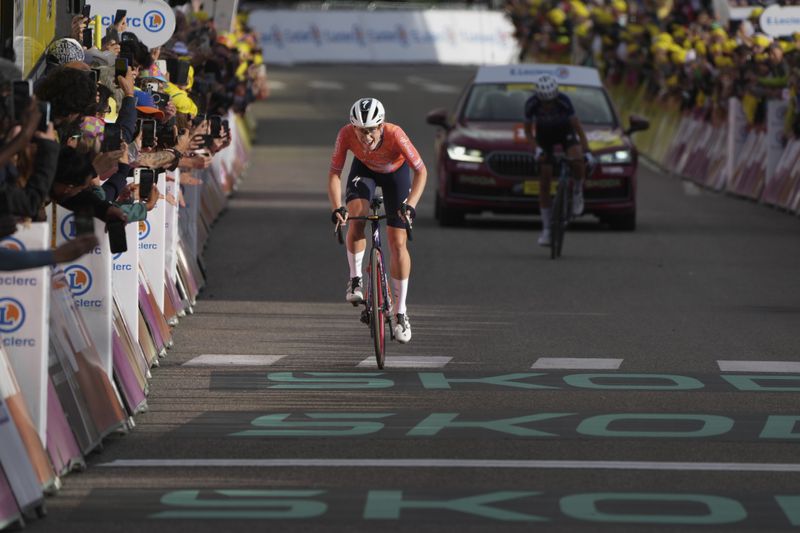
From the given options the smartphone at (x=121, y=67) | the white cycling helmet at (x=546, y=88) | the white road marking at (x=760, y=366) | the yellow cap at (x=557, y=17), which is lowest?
the yellow cap at (x=557, y=17)

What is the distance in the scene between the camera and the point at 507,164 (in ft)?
79.0

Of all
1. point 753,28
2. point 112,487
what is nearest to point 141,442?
point 112,487

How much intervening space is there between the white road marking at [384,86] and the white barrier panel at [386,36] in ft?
29.8

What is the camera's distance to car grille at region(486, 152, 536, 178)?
24078mm

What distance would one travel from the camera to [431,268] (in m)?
20.2

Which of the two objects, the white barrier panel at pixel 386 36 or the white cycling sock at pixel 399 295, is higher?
the white cycling sock at pixel 399 295

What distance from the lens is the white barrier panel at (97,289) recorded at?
10.6 meters

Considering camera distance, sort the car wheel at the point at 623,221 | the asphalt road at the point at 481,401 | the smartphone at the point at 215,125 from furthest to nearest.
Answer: the car wheel at the point at 623,221, the smartphone at the point at 215,125, the asphalt road at the point at 481,401

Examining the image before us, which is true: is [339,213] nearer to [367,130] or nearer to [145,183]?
[367,130]

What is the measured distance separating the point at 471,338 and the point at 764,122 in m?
15.1

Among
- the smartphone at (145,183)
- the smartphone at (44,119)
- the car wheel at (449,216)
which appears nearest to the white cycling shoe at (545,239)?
the car wheel at (449,216)

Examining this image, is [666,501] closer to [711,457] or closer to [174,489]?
[711,457]

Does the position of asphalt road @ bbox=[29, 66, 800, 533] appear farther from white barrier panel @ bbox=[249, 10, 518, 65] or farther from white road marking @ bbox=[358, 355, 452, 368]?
white barrier panel @ bbox=[249, 10, 518, 65]

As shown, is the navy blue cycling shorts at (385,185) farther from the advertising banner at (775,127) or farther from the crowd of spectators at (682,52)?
the advertising banner at (775,127)
